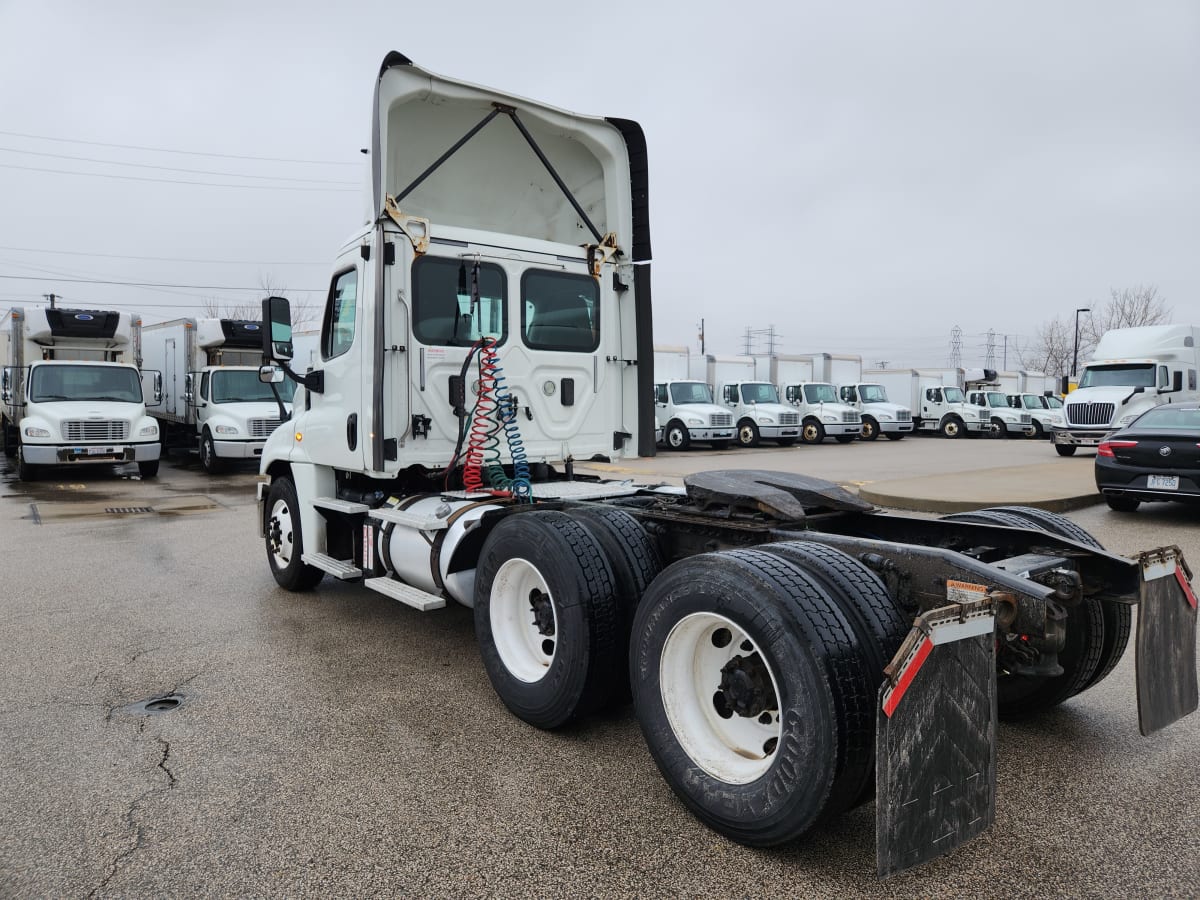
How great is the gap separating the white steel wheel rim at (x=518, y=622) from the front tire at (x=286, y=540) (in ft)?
8.57

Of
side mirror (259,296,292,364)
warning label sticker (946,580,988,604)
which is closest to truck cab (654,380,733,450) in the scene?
side mirror (259,296,292,364)

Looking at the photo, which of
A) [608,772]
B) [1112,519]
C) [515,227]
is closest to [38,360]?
[515,227]

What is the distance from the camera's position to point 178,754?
3.65 m

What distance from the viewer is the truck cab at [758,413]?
26953 mm

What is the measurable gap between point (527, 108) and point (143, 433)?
12856 mm

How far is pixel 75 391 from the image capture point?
1584cm

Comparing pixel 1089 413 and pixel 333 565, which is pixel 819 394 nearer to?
pixel 1089 413

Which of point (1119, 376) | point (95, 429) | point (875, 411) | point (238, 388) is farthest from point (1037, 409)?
point (95, 429)

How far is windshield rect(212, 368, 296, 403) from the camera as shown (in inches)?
686

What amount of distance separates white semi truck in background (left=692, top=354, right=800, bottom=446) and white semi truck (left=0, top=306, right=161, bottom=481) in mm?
16531

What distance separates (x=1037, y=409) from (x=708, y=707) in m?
36.6

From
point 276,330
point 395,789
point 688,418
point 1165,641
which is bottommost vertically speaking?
point 395,789

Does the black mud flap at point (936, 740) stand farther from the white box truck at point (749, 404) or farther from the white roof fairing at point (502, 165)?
the white box truck at point (749, 404)

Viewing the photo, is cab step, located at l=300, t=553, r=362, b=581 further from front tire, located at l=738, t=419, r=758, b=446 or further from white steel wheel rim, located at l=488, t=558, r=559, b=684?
front tire, located at l=738, t=419, r=758, b=446
